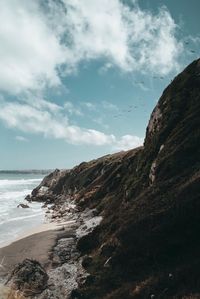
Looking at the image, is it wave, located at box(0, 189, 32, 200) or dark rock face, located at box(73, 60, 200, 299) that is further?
wave, located at box(0, 189, 32, 200)

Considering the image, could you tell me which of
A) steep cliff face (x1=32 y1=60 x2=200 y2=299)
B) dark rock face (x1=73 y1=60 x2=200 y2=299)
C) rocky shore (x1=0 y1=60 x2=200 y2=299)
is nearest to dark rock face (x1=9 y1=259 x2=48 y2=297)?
rocky shore (x1=0 y1=60 x2=200 y2=299)

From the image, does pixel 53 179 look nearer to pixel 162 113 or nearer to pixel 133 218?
pixel 162 113

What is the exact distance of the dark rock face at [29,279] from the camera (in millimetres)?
26781

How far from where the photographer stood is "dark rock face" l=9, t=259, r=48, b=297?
26781 mm

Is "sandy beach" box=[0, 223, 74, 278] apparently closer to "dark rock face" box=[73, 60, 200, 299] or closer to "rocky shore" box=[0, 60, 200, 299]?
"rocky shore" box=[0, 60, 200, 299]

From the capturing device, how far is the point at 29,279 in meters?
27.9

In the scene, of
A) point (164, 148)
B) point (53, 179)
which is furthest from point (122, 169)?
point (53, 179)

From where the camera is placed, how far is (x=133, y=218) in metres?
28.4

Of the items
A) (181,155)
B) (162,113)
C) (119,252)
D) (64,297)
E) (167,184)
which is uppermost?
(162,113)

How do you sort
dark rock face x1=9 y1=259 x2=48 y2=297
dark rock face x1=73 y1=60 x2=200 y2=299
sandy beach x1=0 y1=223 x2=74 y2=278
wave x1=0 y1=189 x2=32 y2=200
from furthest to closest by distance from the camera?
wave x1=0 y1=189 x2=32 y2=200
sandy beach x1=0 y1=223 x2=74 y2=278
dark rock face x1=9 y1=259 x2=48 y2=297
dark rock face x1=73 y1=60 x2=200 y2=299

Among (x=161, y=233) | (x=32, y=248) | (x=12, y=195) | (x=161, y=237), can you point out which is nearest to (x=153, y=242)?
(x=161, y=237)

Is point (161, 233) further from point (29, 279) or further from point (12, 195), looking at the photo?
point (12, 195)

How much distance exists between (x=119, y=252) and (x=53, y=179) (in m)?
91.7

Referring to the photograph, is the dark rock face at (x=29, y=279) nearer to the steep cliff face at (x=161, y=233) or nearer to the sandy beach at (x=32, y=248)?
the sandy beach at (x=32, y=248)
